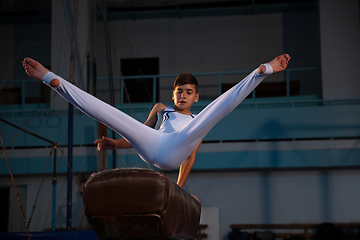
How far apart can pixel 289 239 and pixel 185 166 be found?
638 centimetres

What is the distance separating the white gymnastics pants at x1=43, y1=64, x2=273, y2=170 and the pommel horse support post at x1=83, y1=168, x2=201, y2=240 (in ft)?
2.44

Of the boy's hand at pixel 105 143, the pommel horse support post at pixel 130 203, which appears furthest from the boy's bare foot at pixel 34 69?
the pommel horse support post at pixel 130 203

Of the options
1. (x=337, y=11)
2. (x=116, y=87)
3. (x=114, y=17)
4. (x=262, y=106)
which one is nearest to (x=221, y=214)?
(x=262, y=106)

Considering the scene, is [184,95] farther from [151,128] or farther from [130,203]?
[130,203]

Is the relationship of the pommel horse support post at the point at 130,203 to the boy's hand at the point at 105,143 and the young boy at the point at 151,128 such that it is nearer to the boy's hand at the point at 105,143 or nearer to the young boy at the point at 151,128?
the young boy at the point at 151,128

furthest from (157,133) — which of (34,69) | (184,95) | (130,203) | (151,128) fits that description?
(130,203)

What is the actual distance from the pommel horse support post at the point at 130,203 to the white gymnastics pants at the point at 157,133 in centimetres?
74

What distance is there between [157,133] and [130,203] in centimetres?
102

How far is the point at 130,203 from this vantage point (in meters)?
1.63

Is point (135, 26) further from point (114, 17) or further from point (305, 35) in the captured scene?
point (305, 35)

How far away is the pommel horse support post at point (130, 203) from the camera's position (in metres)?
1.63

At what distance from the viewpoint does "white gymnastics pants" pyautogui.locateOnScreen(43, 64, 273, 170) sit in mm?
2320

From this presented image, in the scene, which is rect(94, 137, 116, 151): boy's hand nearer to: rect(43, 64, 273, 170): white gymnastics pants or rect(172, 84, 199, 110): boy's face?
rect(43, 64, 273, 170): white gymnastics pants

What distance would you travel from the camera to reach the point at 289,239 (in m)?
8.50
